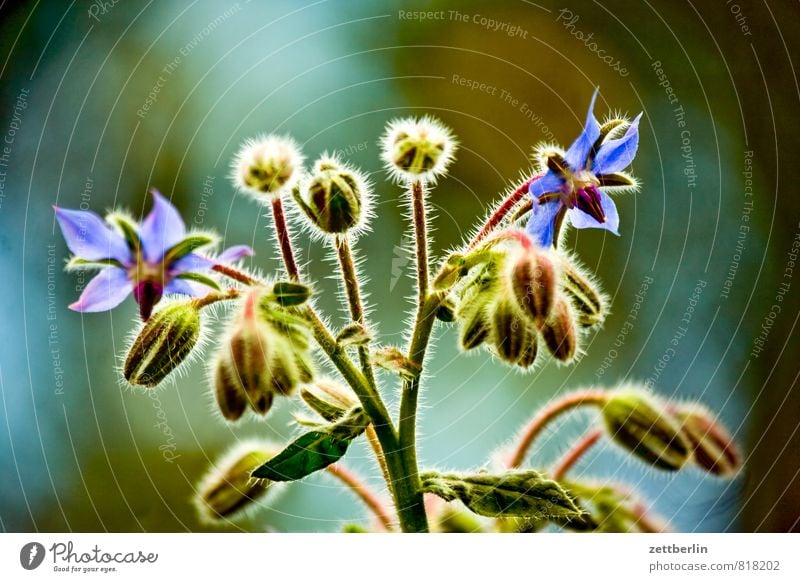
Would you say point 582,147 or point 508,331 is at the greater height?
point 582,147

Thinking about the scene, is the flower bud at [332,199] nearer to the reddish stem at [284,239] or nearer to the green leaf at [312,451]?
the reddish stem at [284,239]

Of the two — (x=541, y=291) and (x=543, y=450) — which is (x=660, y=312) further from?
(x=541, y=291)

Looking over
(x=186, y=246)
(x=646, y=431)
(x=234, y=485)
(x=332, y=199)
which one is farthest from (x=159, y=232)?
(x=646, y=431)

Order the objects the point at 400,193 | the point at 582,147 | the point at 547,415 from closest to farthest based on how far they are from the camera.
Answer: the point at 582,147, the point at 547,415, the point at 400,193

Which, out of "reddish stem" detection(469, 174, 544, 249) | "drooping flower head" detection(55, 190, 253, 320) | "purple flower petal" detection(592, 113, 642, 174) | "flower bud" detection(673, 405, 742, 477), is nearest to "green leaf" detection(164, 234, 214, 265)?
"drooping flower head" detection(55, 190, 253, 320)

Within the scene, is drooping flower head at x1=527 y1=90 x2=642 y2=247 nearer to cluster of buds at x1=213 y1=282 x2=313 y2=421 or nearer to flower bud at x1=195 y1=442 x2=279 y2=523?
cluster of buds at x1=213 y1=282 x2=313 y2=421

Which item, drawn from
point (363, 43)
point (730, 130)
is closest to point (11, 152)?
point (363, 43)

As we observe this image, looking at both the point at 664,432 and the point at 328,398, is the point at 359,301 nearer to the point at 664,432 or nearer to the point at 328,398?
the point at 328,398

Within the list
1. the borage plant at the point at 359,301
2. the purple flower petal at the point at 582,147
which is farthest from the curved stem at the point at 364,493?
the purple flower petal at the point at 582,147
